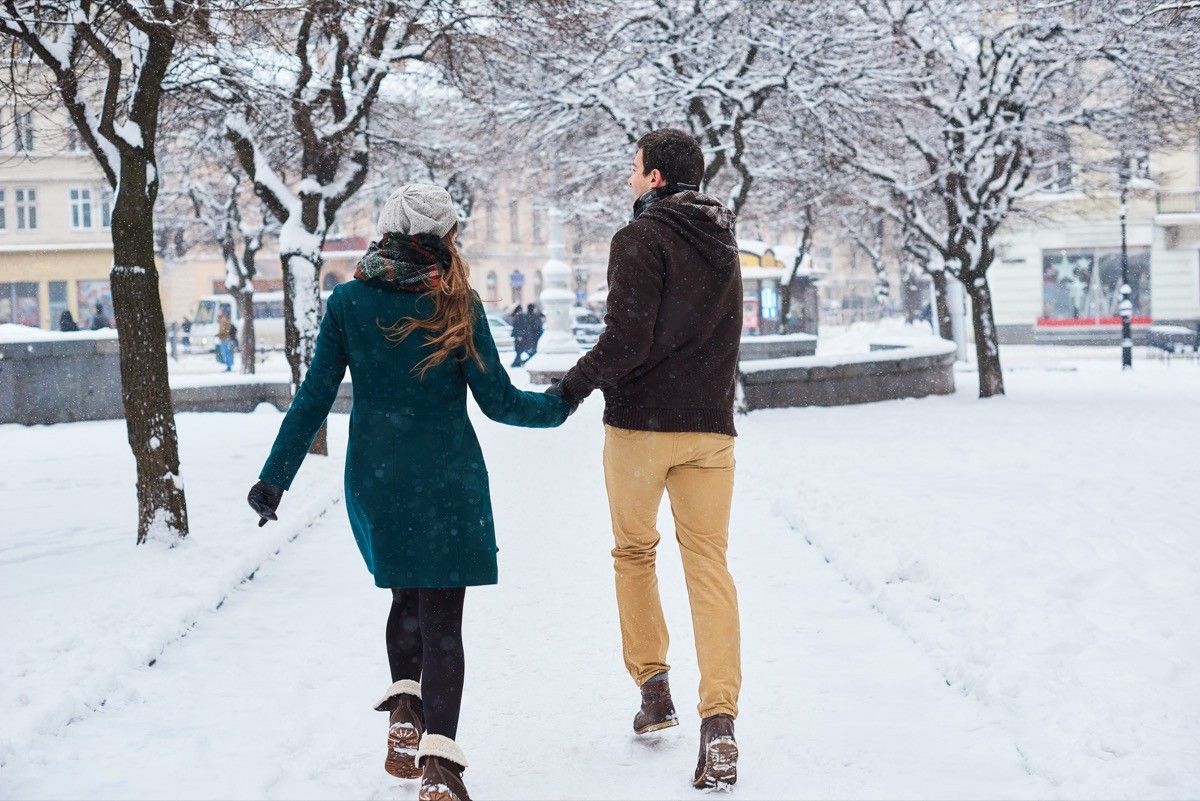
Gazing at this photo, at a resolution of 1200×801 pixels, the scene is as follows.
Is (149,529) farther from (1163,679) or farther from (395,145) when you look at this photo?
(395,145)

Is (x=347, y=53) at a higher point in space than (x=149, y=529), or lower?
higher

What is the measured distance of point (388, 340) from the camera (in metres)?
4.02

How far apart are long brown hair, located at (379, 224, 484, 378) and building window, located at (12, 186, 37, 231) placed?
57337 mm

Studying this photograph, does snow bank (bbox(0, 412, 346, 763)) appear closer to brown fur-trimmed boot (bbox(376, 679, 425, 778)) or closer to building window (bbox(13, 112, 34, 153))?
brown fur-trimmed boot (bbox(376, 679, 425, 778))

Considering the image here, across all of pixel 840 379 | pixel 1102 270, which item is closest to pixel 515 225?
pixel 1102 270

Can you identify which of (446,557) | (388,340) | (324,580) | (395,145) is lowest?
(324,580)

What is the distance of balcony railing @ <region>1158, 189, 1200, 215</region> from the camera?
43.9 metres

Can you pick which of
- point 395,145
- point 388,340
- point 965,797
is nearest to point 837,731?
point 965,797

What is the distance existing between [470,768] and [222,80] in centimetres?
894

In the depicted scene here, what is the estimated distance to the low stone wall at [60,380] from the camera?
1992cm

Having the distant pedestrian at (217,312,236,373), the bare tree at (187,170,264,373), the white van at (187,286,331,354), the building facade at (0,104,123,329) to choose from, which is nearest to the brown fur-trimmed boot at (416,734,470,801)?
the bare tree at (187,170,264,373)

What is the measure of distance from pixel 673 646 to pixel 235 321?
4639 cm

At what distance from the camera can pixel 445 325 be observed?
4.02m

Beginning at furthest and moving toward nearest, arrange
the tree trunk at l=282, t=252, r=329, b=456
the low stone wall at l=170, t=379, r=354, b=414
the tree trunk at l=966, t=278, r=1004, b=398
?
the tree trunk at l=966, t=278, r=1004, b=398, the low stone wall at l=170, t=379, r=354, b=414, the tree trunk at l=282, t=252, r=329, b=456
